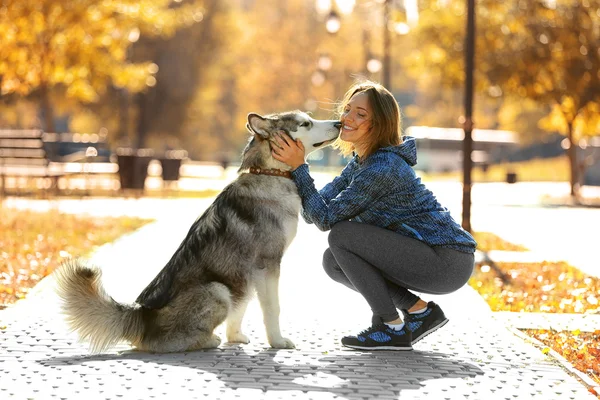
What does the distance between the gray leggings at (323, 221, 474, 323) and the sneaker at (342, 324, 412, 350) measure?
0.08 m

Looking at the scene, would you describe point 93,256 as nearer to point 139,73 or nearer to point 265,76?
point 139,73

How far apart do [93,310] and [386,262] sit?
1927 mm

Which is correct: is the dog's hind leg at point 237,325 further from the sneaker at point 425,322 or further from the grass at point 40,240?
the grass at point 40,240

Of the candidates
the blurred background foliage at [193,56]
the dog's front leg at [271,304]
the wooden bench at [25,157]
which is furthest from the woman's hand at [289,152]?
the wooden bench at [25,157]

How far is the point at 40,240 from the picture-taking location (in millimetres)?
13234

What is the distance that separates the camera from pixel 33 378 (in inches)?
219

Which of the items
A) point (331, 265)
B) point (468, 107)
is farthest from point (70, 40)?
point (331, 265)

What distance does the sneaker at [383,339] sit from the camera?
258 inches

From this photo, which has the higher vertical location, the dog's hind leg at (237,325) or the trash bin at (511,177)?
the dog's hind leg at (237,325)

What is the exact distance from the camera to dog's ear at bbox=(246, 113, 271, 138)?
21.4 ft

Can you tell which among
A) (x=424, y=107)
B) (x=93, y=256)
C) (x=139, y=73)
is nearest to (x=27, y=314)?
(x=93, y=256)

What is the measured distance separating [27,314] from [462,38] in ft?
85.7

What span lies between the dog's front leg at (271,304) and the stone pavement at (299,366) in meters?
0.09

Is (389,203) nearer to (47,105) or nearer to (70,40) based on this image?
(70,40)
